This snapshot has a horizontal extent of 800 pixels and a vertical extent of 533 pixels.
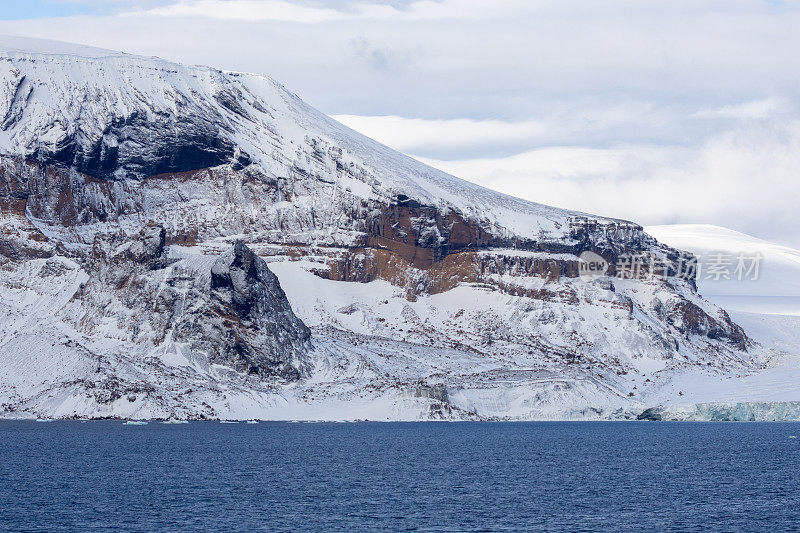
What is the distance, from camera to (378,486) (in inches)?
5640

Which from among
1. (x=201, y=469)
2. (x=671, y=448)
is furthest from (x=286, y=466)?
(x=671, y=448)

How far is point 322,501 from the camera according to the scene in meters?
130

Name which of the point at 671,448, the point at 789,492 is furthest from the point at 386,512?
the point at 671,448

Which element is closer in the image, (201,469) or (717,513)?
(717,513)

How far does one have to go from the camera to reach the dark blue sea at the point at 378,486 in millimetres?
117875

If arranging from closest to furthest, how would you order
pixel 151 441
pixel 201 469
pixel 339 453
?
1. pixel 201 469
2. pixel 339 453
3. pixel 151 441

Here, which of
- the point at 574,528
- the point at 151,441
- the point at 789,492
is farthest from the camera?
the point at 151,441

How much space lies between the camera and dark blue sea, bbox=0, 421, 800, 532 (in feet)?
387

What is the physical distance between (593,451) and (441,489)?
57702 mm

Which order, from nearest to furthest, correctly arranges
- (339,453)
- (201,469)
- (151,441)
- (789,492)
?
(789,492) → (201,469) → (339,453) → (151,441)

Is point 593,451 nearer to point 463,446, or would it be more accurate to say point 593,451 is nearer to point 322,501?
point 463,446

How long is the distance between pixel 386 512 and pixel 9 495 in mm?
39927

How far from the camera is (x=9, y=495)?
128 m

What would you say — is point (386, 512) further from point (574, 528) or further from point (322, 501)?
point (574, 528)
